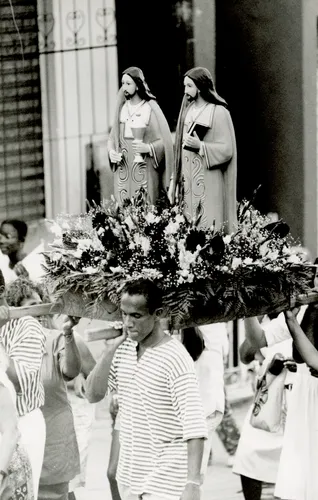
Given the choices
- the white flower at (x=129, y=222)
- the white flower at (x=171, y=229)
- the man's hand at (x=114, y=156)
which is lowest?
the white flower at (x=171, y=229)

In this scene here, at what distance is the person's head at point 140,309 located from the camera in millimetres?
5219

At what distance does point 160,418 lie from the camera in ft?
16.9

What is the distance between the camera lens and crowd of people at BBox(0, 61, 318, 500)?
5152mm

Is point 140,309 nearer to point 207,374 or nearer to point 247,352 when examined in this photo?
point 247,352

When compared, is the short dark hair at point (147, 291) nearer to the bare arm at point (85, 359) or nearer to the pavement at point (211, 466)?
the bare arm at point (85, 359)

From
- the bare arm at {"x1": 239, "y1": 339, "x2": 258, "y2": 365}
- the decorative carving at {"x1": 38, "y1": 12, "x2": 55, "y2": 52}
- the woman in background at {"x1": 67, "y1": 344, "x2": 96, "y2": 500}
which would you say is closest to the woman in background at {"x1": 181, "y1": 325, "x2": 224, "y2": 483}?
the bare arm at {"x1": 239, "y1": 339, "x2": 258, "y2": 365}

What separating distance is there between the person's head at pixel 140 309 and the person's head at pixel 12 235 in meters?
3.84

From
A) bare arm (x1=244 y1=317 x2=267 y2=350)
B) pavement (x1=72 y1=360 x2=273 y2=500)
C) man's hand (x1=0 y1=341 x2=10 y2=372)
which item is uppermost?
man's hand (x1=0 y1=341 x2=10 y2=372)

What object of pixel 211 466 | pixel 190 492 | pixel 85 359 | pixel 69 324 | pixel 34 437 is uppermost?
pixel 69 324

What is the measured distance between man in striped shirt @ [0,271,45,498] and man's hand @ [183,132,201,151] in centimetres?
164

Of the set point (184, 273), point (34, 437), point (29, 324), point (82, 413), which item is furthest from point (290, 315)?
point (82, 413)

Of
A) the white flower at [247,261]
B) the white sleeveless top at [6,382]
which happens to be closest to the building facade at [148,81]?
the white flower at [247,261]

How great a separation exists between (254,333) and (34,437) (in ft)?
4.25

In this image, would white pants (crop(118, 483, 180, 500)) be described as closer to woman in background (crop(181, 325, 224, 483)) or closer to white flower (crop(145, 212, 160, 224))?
white flower (crop(145, 212, 160, 224))
